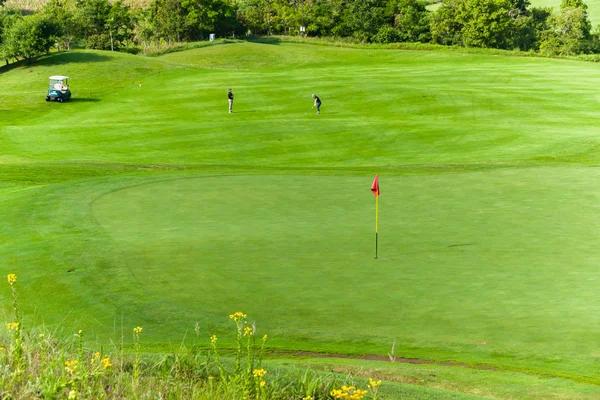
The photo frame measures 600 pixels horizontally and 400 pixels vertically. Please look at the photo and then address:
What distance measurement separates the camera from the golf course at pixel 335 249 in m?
10.1

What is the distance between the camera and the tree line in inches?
3575

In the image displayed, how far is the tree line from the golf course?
5563 centimetres

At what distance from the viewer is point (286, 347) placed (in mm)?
10227

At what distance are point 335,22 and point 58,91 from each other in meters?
58.2

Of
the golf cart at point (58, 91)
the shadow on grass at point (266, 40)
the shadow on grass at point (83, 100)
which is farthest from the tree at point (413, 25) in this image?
the golf cart at point (58, 91)

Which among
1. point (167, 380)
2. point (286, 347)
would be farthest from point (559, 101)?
point (167, 380)

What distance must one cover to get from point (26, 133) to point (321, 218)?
27.3 metres

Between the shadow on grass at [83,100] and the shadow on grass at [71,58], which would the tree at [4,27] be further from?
the shadow on grass at [83,100]

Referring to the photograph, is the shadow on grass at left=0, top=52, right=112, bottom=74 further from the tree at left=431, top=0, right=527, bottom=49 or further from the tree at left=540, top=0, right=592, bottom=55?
the tree at left=540, top=0, right=592, bottom=55

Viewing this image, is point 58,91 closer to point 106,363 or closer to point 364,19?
point 106,363

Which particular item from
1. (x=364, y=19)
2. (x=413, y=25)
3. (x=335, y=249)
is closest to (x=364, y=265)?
(x=335, y=249)

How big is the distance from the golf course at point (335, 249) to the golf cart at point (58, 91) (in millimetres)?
18910

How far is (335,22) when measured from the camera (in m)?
108

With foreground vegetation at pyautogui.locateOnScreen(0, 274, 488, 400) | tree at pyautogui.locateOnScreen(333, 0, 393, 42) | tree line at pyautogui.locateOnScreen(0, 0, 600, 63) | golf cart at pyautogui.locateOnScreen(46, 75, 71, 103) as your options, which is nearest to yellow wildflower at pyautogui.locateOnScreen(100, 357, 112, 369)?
foreground vegetation at pyautogui.locateOnScreen(0, 274, 488, 400)
